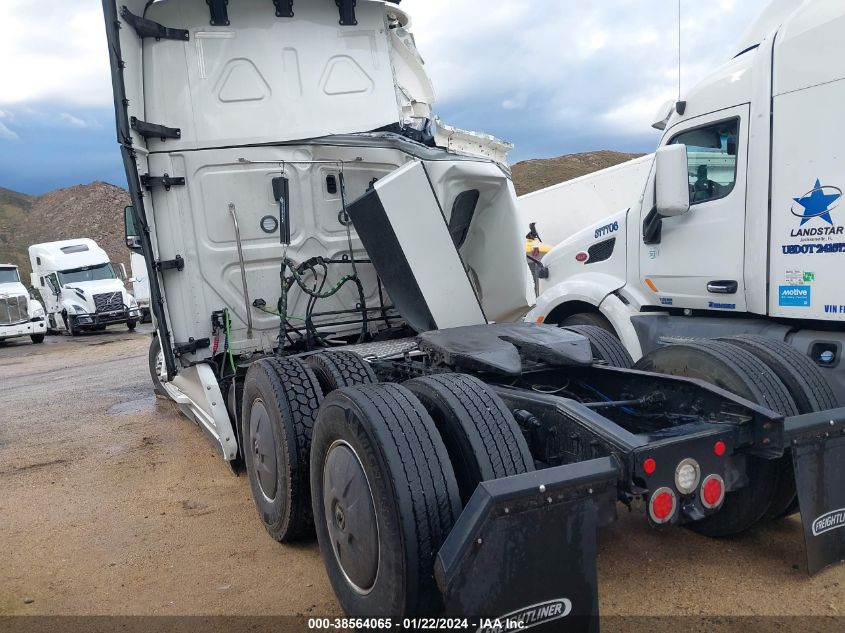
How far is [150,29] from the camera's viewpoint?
457 cm

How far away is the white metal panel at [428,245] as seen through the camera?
4352 mm

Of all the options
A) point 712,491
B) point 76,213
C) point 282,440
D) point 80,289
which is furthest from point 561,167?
point 712,491

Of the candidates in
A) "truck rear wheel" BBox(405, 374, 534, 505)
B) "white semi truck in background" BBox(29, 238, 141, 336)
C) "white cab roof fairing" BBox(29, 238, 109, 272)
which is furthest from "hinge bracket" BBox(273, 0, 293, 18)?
"white cab roof fairing" BBox(29, 238, 109, 272)

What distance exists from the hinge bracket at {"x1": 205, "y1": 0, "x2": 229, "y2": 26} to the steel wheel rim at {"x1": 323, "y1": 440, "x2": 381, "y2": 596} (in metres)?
3.52

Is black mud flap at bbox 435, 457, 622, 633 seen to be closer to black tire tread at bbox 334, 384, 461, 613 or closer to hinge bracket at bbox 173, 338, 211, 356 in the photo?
black tire tread at bbox 334, 384, 461, 613

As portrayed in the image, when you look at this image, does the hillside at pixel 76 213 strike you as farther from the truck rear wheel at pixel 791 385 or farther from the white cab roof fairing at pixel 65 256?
the truck rear wheel at pixel 791 385

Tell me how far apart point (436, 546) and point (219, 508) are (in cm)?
249

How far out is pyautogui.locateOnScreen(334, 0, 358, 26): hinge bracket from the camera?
16.8 ft

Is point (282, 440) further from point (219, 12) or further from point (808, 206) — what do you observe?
point (808, 206)

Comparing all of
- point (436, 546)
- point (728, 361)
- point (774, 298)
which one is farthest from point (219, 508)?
point (774, 298)

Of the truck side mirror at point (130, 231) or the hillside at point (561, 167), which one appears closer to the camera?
the truck side mirror at point (130, 231)

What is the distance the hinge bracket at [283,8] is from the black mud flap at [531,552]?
4210 millimetres

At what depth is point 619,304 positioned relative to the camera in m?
5.67

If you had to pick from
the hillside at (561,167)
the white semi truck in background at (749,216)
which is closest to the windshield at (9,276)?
the white semi truck in background at (749,216)
